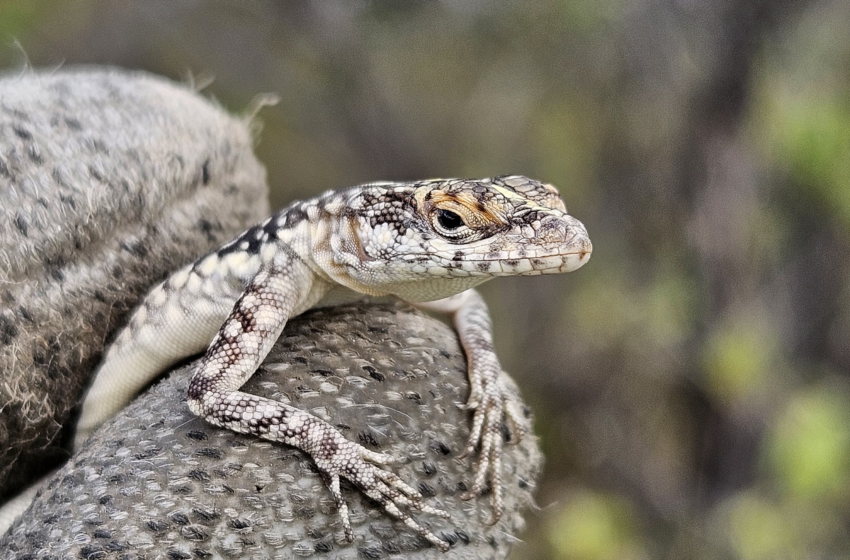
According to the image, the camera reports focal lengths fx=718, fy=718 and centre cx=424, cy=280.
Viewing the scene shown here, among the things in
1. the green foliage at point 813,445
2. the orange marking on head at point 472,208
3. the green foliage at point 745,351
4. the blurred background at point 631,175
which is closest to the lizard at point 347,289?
the orange marking on head at point 472,208

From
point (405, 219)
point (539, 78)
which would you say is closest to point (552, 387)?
point (539, 78)

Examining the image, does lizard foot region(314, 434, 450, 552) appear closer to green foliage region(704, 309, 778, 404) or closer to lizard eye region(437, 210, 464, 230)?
lizard eye region(437, 210, 464, 230)

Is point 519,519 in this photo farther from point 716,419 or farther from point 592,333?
point 592,333

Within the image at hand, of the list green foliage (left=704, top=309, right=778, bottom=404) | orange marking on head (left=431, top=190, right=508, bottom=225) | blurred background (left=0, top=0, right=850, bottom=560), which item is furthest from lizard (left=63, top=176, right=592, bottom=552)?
green foliage (left=704, top=309, right=778, bottom=404)

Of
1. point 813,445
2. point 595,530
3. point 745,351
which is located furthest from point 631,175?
point 595,530

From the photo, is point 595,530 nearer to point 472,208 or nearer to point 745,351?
point 745,351

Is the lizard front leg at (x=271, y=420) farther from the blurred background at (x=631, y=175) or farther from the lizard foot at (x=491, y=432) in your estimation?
the blurred background at (x=631, y=175)

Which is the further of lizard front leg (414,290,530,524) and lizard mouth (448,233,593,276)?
lizard front leg (414,290,530,524)
